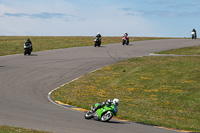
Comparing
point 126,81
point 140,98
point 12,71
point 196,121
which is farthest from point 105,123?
point 12,71

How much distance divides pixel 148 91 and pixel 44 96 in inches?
285

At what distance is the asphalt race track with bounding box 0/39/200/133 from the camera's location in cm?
1212

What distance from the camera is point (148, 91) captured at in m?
23.2

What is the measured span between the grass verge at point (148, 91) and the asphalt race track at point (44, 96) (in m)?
1.43

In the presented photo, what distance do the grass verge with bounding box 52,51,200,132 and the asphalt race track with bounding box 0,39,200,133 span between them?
1432 mm

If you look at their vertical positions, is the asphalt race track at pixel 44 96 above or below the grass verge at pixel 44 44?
below

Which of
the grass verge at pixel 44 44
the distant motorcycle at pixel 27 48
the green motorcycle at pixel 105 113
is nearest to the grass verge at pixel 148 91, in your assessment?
the green motorcycle at pixel 105 113

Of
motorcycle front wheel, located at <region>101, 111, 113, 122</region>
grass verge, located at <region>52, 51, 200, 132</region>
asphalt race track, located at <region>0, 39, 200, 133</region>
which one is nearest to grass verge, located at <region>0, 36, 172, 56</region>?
asphalt race track, located at <region>0, 39, 200, 133</region>

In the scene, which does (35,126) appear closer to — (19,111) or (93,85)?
(19,111)

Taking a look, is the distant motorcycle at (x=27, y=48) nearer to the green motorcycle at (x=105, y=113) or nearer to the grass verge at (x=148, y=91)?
the grass verge at (x=148, y=91)

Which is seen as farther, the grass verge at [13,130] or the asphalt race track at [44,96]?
the asphalt race track at [44,96]

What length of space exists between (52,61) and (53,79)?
9648mm

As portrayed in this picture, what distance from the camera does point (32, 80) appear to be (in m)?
25.0

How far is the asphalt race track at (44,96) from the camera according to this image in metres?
12.1
